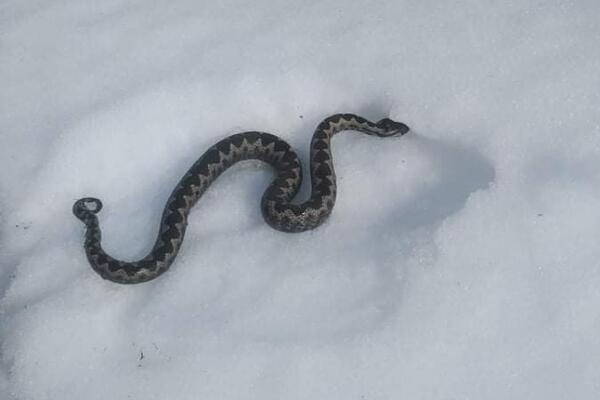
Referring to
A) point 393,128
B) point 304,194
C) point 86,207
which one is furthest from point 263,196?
point 86,207

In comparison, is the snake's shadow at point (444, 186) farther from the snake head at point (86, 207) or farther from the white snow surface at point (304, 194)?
the snake head at point (86, 207)

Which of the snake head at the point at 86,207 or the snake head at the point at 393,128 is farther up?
the snake head at the point at 393,128

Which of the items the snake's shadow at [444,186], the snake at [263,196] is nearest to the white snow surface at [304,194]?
the snake's shadow at [444,186]

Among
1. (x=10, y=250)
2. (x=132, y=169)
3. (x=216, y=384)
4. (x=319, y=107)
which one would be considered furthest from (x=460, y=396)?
(x=10, y=250)

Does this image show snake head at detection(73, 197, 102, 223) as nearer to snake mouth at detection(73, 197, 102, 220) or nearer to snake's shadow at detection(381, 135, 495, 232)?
snake mouth at detection(73, 197, 102, 220)

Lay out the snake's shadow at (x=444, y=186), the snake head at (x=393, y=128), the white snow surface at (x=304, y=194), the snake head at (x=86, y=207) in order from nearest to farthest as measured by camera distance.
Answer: the white snow surface at (x=304, y=194), the snake's shadow at (x=444, y=186), the snake head at (x=86, y=207), the snake head at (x=393, y=128)

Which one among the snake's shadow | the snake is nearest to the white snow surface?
the snake's shadow

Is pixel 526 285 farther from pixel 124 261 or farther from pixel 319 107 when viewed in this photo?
pixel 124 261
